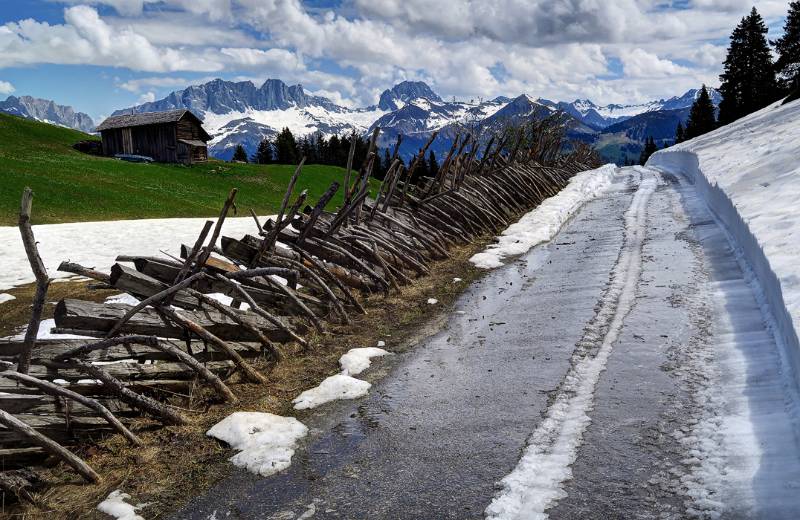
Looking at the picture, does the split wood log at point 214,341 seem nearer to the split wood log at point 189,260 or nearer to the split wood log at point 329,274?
the split wood log at point 189,260

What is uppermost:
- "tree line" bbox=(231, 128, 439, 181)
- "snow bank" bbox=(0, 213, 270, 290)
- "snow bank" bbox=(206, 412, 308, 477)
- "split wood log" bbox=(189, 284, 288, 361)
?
"tree line" bbox=(231, 128, 439, 181)

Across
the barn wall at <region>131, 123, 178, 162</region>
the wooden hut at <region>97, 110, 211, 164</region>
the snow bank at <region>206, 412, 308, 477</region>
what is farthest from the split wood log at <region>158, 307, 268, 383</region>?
the barn wall at <region>131, 123, 178, 162</region>

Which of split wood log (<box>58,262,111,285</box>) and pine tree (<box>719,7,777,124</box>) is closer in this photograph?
split wood log (<box>58,262,111,285</box>)

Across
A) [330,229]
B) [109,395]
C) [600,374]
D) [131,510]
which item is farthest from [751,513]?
[330,229]

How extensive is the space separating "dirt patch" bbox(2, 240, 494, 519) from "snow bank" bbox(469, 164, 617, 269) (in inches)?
160

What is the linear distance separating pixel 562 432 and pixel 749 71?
63482 mm

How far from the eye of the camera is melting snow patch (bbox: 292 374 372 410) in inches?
210

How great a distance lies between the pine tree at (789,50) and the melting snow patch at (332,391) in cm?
5977

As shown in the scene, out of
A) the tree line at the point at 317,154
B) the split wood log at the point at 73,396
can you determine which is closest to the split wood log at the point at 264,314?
the split wood log at the point at 73,396

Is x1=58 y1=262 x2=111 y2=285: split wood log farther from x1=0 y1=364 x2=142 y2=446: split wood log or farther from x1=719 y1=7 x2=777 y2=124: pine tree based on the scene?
x1=719 y1=7 x2=777 y2=124: pine tree

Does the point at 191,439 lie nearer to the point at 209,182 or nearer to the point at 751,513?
the point at 751,513

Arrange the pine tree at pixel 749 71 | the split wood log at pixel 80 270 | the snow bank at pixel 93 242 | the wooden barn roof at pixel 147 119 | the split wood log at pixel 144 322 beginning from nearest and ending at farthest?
the split wood log at pixel 144 322
the split wood log at pixel 80 270
the snow bank at pixel 93 242
the wooden barn roof at pixel 147 119
the pine tree at pixel 749 71

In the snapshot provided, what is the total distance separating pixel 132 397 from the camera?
4637mm

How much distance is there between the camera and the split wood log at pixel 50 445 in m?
3.75
